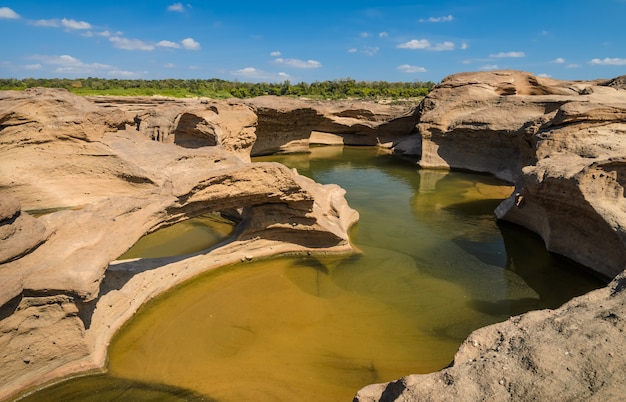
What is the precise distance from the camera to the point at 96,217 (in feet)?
18.2

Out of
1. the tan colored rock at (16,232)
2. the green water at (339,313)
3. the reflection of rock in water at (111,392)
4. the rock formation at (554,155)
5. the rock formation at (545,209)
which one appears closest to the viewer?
the rock formation at (545,209)

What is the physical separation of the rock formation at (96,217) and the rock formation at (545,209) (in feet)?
12.7

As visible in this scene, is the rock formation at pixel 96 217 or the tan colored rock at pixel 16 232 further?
the rock formation at pixel 96 217

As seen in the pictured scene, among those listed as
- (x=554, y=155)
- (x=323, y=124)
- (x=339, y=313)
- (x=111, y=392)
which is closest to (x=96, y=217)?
(x=111, y=392)

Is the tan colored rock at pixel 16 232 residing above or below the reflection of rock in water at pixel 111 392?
above

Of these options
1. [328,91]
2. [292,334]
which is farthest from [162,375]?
[328,91]

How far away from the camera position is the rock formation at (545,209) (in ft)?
9.54

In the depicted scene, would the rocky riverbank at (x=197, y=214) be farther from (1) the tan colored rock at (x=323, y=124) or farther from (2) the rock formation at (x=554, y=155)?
(1) the tan colored rock at (x=323, y=124)

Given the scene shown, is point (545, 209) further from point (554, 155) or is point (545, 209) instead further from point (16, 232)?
→ point (16, 232)

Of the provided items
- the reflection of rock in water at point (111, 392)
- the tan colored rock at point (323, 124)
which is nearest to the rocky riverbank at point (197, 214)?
the reflection of rock in water at point (111, 392)

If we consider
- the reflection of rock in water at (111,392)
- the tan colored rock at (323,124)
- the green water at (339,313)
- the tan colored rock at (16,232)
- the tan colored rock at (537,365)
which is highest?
the tan colored rock at (323,124)

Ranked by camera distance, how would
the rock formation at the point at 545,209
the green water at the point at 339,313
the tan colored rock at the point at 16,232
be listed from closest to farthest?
1. the rock formation at the point at 545,209
2. the tan colored rock at the point at 16,232
3. the green water at the point at 339,313

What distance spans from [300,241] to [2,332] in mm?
5277

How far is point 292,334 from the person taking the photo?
5895 millimetres
